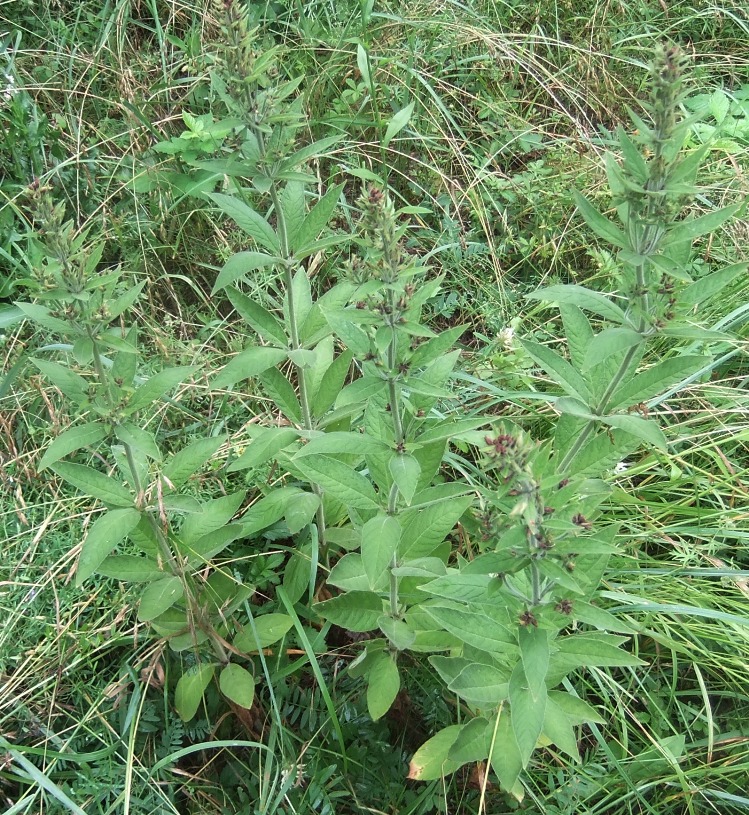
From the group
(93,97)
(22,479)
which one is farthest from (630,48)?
(22,479)

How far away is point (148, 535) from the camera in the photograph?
7.29 ft

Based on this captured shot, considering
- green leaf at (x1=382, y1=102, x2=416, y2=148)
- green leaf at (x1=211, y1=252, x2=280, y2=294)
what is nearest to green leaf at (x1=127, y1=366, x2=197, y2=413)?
green leaf at (x1=211, y1=252, x2=280, y2=294)

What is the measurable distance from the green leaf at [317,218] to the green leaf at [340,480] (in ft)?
2.05

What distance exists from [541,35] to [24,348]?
11.5ft

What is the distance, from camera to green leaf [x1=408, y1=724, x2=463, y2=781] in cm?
217

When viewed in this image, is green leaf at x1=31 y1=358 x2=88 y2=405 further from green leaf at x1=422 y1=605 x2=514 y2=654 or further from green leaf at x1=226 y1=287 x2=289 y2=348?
green leaf at x1=422 y1=605 x2=514 y2=654

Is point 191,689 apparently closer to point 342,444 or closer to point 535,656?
point 342,444

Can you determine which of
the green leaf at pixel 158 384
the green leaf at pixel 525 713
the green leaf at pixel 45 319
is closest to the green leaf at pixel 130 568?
the green leaf at pixel 158 384

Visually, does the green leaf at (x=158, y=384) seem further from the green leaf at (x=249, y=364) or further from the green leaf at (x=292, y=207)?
the green leaf at (x=292, y=207)

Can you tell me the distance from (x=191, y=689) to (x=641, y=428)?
1601 millimetres

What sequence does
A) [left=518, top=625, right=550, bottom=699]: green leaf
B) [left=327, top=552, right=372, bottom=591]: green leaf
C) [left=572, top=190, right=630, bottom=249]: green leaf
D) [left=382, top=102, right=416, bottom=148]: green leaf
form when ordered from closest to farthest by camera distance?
[left=518, top=625, right=550, bottom=699]: green leaf < [left=572, top=190, right=630, bottom=249]: green leaf < [left=327, top=552, right=372, bottom=591]: green leaf < [left=382, top=102, right=416, bottom=148]: green leaf

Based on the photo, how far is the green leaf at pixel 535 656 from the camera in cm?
163

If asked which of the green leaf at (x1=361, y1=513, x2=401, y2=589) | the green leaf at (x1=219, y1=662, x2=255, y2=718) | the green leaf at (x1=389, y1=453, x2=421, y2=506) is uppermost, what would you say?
the green leaf at (x1=389, y1=453, x2=421, y2=506)

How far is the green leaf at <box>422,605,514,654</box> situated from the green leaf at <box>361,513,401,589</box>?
167 mm
